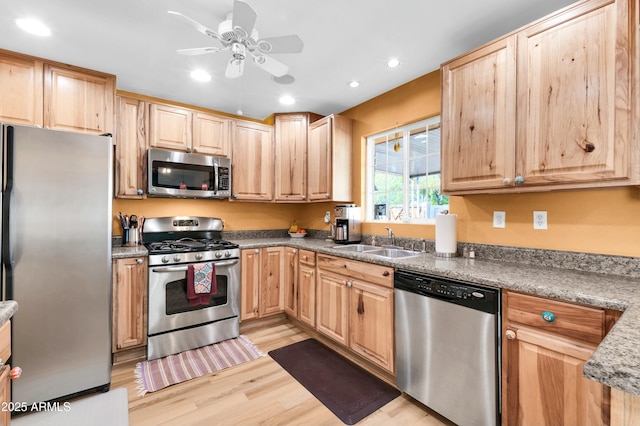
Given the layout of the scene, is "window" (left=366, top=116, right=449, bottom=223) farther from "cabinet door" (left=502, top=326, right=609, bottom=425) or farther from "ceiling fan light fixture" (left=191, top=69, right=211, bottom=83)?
"ceiling fan light fixture" (left=191, top=69, right=211, bottom=83)

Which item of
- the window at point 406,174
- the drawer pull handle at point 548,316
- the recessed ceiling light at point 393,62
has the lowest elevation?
the drawer pull handle at point 548,316

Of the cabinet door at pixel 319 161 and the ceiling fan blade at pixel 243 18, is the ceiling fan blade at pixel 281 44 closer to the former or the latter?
the ceiling fan blade at pixel 243 18

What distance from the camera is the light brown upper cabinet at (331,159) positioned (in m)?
3.27

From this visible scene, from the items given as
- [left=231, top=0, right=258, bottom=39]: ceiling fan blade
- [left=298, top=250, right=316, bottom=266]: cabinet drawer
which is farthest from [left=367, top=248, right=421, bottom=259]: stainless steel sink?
[left=231, top=0, right=258, bottom=39]: ceiling fan blade

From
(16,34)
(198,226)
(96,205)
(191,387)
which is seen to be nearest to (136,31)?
(16,34)

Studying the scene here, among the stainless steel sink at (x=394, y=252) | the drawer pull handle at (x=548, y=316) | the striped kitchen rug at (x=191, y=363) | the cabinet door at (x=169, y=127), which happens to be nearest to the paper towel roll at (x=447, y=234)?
the stainless steel sink at (x=394, y=252)

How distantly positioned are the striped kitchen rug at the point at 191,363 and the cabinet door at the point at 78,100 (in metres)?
2.09

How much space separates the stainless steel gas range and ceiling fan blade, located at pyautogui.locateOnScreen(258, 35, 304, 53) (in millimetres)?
1859

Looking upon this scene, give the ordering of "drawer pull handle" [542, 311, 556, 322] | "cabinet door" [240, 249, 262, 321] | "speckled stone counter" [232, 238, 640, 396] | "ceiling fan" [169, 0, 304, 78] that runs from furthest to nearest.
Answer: "cabinet door" [240, 249, 262, 321] < "ceiling fan" [169, 0, 304, 78] < "drawer pull handle" [542, 311, 556, 322] < "speckled stone counter" [232, 238, 640, 396]

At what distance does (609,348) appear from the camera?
0.70 meters

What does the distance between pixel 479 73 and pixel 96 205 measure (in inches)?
109

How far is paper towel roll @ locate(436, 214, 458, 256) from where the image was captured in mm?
2217

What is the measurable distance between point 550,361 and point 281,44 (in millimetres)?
2244

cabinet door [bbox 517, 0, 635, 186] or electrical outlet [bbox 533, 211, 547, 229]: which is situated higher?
cabinet door [bbox 517, 0, 635, 186]
